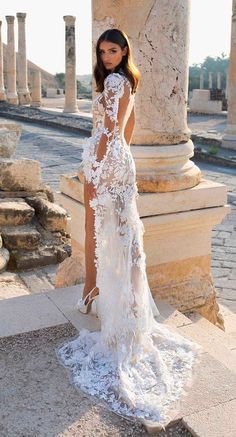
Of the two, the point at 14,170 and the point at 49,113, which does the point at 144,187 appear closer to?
the point at 14,170

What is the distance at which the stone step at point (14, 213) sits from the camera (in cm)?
574

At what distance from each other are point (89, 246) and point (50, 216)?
307cm

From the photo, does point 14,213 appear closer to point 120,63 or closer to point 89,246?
point 89,246

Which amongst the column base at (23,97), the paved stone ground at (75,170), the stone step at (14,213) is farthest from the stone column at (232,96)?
the column base at (23,97)

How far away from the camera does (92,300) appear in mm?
3119

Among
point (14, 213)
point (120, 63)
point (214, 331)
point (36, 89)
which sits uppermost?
point (36, 89)

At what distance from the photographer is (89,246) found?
119 inches

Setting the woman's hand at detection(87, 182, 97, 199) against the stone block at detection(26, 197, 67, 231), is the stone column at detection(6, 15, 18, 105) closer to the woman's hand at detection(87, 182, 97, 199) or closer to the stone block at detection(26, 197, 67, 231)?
the stone block at detection(26, 197, 67, 231)

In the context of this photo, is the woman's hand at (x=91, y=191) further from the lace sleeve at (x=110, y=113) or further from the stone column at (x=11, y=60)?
the stone column at (x=11, y=60)

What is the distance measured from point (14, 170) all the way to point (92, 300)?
3648 millimetres

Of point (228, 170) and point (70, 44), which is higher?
point (70, 44)

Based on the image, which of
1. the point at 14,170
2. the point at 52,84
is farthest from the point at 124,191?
the point at 52,84

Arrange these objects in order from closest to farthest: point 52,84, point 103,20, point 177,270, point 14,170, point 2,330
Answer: point 2,330, point 103,20, point 177,270, point 14,170, point 52,84

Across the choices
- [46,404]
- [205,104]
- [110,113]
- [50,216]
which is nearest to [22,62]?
[205,104]
